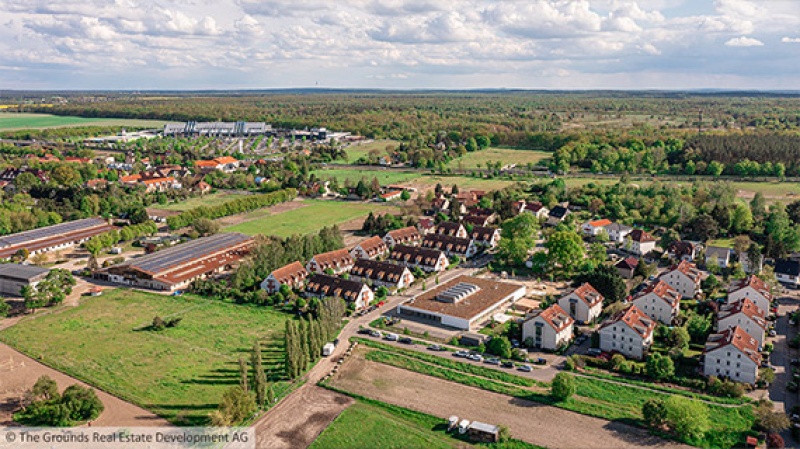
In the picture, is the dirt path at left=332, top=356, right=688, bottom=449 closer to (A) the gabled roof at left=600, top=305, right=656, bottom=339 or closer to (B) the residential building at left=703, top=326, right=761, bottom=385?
(B) the residential building at left=703, top=326, right=761, bottom=385

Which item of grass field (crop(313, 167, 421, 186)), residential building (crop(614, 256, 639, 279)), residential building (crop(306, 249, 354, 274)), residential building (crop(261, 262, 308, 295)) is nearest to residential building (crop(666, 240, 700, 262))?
residential building (crop(614, 256, 639, 279))

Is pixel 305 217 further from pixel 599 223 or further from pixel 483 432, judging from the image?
pixel 483 432

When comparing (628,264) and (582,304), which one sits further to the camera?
(628,264)

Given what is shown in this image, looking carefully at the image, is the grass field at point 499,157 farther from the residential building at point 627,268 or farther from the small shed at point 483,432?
the small shed at point 483,432

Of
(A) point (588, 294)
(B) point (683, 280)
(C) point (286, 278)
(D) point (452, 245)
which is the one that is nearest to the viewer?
(A) point (588, 294)

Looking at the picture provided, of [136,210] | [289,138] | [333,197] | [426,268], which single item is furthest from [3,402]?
[289,138]

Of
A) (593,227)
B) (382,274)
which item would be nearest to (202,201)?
(382,274)

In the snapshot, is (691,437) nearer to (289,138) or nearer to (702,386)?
(702,386)

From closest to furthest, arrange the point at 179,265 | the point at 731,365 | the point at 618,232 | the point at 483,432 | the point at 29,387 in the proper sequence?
1. the point at 483,432
2. the point at 731,365
3. the point at 29,387
4. the point at 179,265
5. the point at 618,232
